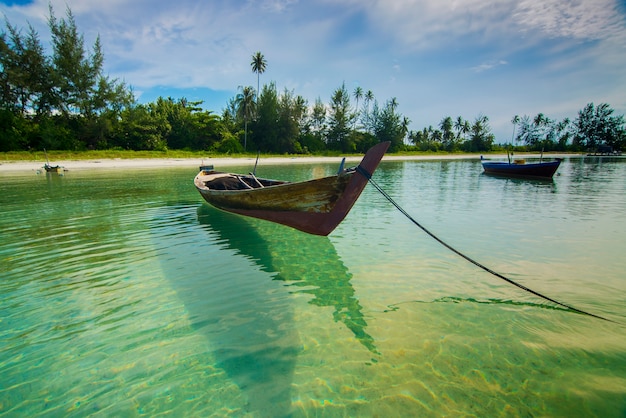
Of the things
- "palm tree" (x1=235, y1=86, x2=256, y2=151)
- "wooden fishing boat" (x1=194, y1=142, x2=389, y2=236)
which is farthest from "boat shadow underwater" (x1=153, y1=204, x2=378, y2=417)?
"palm tree" (x1=235, y1=86, x2=256, y2=151)

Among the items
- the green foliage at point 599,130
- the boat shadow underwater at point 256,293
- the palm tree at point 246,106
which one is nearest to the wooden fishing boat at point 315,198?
the boat shadow underwater at point 256,293

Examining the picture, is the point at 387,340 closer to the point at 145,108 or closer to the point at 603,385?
the point at 603,385

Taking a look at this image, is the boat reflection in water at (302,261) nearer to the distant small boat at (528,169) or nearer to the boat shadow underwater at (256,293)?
the boat shadow underwater at (256,293)

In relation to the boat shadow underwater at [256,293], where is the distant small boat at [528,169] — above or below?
above

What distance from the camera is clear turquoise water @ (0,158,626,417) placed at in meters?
2.57

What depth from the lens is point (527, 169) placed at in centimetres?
2116

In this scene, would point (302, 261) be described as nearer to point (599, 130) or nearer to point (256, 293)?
point (256, 293)

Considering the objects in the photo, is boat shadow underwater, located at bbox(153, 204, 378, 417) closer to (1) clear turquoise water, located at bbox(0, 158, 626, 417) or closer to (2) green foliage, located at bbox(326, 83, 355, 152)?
(1) clear turquoise water, located at bbox(0, 158, 626, 417)

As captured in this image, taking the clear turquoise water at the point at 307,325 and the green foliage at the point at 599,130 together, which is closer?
the clear turquoise water at the point at 307,325

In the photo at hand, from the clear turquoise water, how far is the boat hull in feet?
53.0

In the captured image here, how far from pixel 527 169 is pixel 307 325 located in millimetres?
24157

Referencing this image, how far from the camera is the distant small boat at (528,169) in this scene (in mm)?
20047

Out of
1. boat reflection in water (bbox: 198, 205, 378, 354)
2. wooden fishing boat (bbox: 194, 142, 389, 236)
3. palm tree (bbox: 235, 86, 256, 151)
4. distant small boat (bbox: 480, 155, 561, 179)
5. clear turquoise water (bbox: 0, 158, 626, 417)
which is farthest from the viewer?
palm tree (bbox: 235, 86, 256, 151)

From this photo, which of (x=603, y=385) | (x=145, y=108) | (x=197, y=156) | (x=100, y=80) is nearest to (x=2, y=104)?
(x=100, y=80)
